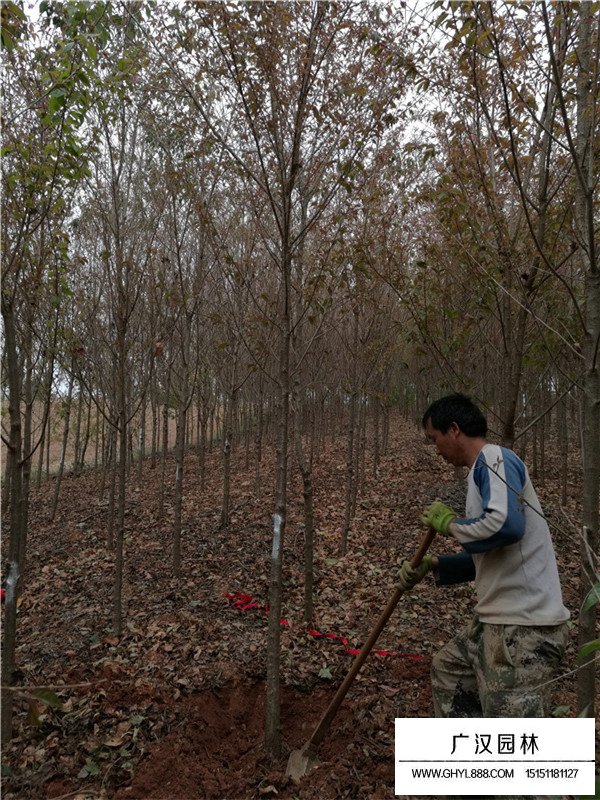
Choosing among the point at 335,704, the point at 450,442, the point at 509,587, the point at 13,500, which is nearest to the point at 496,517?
the point at 509,587

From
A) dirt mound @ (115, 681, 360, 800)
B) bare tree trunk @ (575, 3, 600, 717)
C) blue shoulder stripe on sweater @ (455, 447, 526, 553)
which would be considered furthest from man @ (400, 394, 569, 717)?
dirt mound @ (115, 681, 360, 800)

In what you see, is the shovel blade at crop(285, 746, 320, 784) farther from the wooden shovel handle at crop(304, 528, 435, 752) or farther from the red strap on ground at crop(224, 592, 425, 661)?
the red strap on ground at crop(224, 592, 425, 661)

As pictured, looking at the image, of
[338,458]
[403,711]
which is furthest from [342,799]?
[338,458]

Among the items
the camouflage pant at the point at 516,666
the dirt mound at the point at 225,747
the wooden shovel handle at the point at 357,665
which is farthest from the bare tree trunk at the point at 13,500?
the camouflage pant at the point at 516,666

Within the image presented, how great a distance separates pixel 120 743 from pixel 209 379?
9.50m

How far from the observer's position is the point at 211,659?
3.80 metres

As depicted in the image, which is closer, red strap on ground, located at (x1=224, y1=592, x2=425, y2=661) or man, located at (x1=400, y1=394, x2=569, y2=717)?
man, located at (x1=400, y1=394, x2=569, y2=717)

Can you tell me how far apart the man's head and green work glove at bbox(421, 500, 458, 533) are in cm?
26

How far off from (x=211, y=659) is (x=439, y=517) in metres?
2.37

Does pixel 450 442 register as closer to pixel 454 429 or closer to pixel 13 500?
pixel 454 429

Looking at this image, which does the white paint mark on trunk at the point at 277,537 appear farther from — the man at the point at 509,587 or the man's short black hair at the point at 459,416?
the man's short black hair at the point at 459,416

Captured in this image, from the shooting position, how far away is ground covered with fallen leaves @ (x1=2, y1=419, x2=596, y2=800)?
8.98 ft

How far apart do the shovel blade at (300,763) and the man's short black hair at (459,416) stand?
2.05m

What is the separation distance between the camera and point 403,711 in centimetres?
318
